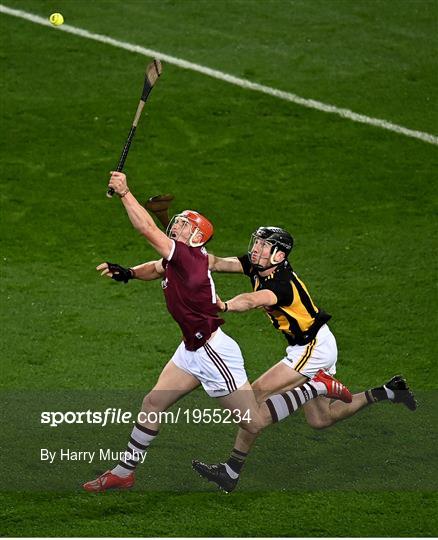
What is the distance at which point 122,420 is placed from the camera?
1311cm

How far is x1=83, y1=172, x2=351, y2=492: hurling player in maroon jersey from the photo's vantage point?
1144 cm

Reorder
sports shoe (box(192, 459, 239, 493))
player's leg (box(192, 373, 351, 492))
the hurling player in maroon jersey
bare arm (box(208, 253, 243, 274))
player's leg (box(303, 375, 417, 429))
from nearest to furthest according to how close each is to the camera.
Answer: the hurling player in maroon jersey
player's leg (box(192, 373, 351, 492))
sports shoe (box(192, 459, 239, 493))
bare arm (box(208, 253, 243, 274))
player's leg (box(303, 375, 417, 429))

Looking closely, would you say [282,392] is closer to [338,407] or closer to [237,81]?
[338,407]

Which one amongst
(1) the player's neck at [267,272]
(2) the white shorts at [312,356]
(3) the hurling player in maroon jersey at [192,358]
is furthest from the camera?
(2) the white shorts at [312,356]

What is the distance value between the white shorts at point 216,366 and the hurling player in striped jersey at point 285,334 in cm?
41

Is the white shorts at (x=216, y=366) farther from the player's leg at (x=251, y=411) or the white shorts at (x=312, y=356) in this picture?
the white shorts at (x=312, y=356)


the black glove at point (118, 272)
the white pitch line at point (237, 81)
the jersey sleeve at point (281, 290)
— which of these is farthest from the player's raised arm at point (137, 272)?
the white pitch line at point (237, 81)

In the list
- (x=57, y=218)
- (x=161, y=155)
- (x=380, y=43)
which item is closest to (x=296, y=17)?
(x=380, y=43)

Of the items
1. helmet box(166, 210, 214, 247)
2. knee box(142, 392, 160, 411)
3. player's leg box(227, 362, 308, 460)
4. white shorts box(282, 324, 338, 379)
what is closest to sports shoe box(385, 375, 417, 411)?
white shorts box(282, 324, 338, 379)

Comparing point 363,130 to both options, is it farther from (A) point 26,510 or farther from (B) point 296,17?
(A) point 26,510

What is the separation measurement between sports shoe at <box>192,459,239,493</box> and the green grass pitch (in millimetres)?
92

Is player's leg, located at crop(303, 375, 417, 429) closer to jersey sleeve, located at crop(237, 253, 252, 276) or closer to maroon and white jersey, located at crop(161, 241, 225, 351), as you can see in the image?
jersey sleeve, located at crop(237, 253, 252, 276)

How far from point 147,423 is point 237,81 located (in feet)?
32.7

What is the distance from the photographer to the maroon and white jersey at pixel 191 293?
11359 mm
